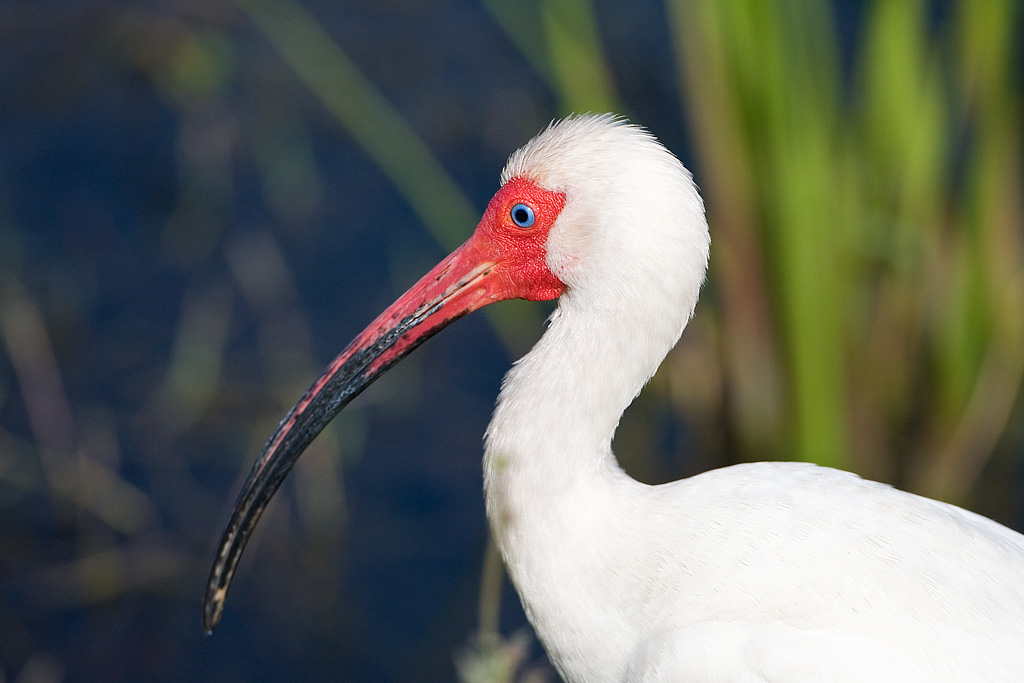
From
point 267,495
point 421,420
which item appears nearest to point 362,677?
point 421,420

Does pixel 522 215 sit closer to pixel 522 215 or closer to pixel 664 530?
pixel 522 215

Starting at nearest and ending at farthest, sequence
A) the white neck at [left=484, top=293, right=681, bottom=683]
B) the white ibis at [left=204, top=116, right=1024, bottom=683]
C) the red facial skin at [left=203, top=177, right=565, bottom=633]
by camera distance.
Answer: the white ibis at [left=204, top=116, right=1024, bottom=683] → the white neck at [left=484, top=293, right=681, bottom=683] → the red facial skin at [left=203, top=177, right=565, bottom=633]

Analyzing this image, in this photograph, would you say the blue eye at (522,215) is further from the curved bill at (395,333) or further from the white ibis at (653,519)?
the curved bill at (395,333)

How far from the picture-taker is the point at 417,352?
18.7 feet

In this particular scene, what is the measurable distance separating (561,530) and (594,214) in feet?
2.29

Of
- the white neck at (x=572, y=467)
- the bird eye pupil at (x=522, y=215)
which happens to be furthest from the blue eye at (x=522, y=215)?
the white neck at (x=572, y=467)

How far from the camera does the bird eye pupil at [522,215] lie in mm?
2734

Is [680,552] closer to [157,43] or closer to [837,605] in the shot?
[837,605]

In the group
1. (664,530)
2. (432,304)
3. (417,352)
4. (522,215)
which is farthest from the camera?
(417,352)

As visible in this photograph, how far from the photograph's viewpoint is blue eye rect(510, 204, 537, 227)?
8.97 ft

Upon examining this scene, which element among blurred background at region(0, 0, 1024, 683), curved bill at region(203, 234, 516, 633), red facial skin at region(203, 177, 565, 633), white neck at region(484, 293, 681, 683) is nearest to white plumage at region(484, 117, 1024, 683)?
white neck at region(484, 293, 681, 683)

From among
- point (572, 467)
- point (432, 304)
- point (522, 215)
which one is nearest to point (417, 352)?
point (432, 304)

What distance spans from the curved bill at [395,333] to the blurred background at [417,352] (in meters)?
1.02

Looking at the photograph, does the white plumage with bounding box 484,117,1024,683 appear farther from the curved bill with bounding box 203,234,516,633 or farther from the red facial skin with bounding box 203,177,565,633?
the curved bill with bounding box 203,234,516,633
